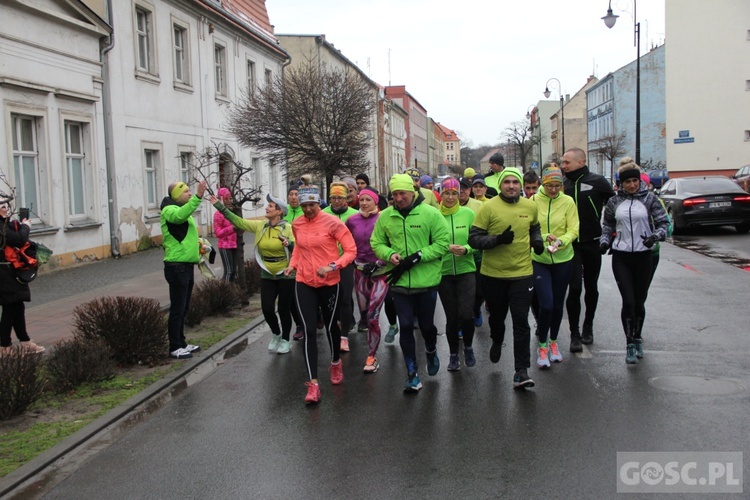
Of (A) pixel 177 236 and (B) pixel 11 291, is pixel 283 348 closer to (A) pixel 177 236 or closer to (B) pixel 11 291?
(A) pixel 177 236

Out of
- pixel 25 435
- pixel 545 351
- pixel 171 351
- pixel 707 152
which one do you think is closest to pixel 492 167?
pixel 545 351

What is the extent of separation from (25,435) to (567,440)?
156 inches

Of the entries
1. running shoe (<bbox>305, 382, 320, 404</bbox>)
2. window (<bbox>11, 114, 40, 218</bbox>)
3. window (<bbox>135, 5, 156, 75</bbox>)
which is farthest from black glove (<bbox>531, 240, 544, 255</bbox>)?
window (<bbox>135, 5, 156, 75</bbox>)

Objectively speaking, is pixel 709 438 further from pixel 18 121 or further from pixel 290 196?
pixel 18 121

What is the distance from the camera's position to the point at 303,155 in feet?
68.3

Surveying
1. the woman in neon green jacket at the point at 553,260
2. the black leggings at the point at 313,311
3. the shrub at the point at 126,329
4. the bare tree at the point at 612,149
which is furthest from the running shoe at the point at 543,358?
the bare tree at the point at 612,149

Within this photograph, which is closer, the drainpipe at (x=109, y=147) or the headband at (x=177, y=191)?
the headband at (x=177, y=191)

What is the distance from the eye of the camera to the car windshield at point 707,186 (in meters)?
20.2

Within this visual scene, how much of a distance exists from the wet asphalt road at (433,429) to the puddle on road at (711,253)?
742 cm

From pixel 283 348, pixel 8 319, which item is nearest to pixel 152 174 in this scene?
pixel 8 319

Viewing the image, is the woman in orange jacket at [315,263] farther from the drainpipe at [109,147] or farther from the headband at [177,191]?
the drainpipe at [109,147]

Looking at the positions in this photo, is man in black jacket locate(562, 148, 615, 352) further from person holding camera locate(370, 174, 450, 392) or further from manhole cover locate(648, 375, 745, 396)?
person holding camera locate(370, 174, 450, 392)

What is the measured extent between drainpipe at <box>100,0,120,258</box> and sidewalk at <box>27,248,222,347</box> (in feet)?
1.89

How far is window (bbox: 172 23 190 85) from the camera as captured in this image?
23391mm
